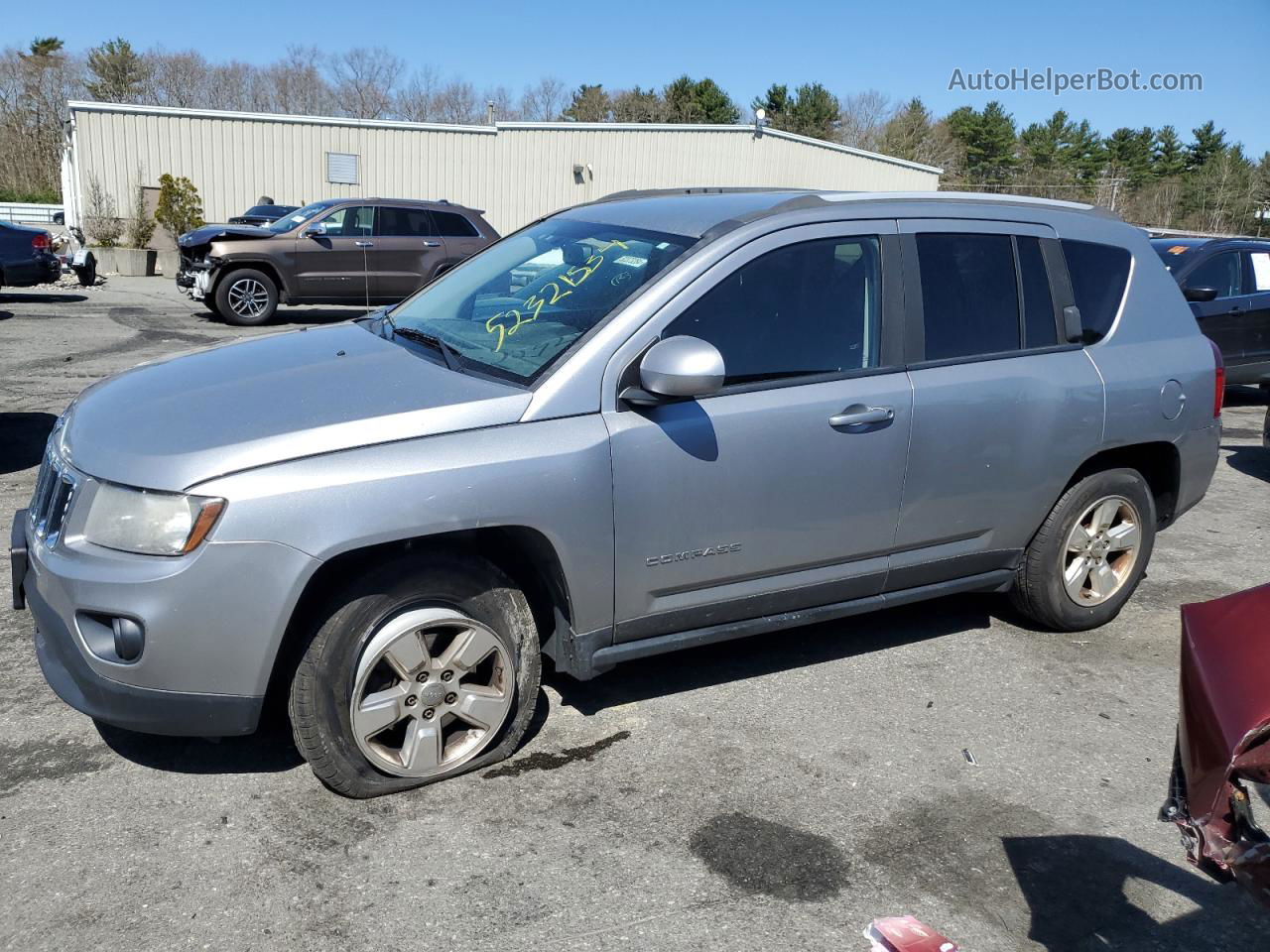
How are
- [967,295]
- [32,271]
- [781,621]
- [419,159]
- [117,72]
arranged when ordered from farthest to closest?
[117,72], [419,159], [32,271], [967,295], [781,621]

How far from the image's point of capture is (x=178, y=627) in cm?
305

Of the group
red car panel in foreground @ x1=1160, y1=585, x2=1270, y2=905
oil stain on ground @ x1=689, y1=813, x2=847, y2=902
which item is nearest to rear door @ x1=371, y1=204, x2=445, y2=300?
oil stain on ground @ x1=689, y1=813, x2=847, y2=902

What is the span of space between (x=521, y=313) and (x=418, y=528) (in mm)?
1112

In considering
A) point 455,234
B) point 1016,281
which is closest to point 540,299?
point 1016,281

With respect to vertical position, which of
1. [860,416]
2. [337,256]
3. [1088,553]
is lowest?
[1088,553]

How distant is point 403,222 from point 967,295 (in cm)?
1352

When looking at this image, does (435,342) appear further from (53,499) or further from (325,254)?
(325,254)

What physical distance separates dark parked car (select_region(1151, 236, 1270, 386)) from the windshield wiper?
9268mm

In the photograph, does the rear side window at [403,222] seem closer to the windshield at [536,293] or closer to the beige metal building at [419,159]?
the windshield at [536,293]

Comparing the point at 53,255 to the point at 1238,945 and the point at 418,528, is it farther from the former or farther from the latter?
the point at 1238,945

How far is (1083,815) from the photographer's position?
358 cm

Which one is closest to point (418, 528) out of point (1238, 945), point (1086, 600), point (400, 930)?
point (400, 930)

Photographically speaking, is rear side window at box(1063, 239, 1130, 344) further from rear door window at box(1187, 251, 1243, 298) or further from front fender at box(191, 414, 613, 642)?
rear door window at box(1187, 251, 1243, 298)

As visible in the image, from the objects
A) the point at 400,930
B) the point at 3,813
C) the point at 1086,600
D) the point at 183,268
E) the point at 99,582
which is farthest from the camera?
the point at 183,268
